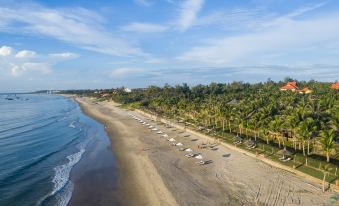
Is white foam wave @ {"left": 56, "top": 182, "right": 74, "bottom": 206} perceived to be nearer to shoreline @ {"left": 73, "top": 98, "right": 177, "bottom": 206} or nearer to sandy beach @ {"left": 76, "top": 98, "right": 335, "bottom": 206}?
shoreline @ {"left": 73, "top": 98, "right": 177, "bottom": 206}

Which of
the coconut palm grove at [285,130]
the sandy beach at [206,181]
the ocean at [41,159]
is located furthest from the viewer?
the coconut palm grove at [285,130]

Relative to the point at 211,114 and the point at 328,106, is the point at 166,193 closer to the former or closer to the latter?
the point at 211,114

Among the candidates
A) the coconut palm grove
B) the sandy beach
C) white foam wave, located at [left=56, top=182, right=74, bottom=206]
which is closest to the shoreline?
the sandy beach

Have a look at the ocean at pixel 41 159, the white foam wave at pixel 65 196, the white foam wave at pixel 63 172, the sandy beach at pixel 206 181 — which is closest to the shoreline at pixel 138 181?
the sandy beach at pixel 206 181

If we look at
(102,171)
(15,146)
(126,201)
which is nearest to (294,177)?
(126,201)

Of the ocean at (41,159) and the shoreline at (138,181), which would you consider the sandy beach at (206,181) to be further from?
the ocean at (41,159)

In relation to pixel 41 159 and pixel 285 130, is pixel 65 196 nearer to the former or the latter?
pixel 41 159

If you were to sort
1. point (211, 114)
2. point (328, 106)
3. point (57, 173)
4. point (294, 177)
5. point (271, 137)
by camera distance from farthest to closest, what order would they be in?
point (211, 114), point (328, 106), point (271, 137), point (57, 173), point (294, 177)

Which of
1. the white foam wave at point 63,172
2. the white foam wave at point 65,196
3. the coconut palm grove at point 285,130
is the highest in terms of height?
the coconut palm grove at point 285,130
